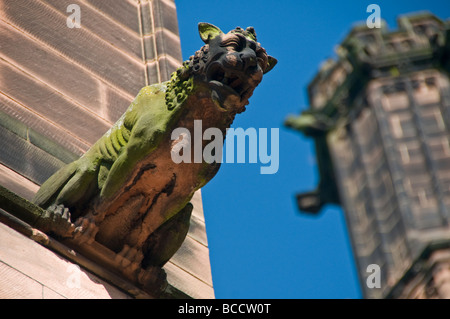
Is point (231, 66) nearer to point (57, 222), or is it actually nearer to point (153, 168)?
point (153, 168)

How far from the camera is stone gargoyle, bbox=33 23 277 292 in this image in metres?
8.14

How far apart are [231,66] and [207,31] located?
48 centimetres

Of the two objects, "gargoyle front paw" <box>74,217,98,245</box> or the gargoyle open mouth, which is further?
"gargoyle front paw" <box>74,217,98,245</box>

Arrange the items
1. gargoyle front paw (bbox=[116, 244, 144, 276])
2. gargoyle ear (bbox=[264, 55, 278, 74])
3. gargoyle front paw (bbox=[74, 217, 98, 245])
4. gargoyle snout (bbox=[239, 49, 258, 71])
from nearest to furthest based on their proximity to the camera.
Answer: gargoyle snout (bbox=[239, 49, 258, 71]) → gargoyle front paw (bbox=[74, 217, 98, 245]) → gargoyle ear (bbox=[264, 55, 278, 74]) → gargoyle front paw (bbox=[116, 244, 144, 276])

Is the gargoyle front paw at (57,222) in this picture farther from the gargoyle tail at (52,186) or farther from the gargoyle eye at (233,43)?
the gargoyle eye at (233,43)

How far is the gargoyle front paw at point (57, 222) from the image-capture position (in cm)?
820

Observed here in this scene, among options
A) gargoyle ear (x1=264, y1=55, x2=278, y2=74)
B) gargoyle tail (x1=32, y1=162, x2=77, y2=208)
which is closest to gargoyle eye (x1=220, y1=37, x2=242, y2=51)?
gargoyle ear (x1=264, y1=55, x2=278, y2=74)

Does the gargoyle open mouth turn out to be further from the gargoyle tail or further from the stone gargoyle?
the gargoyle tail


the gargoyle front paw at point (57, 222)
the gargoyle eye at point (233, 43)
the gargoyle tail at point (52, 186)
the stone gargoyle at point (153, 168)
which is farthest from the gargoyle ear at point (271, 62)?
the gargoyle front paw at point (57, 222)

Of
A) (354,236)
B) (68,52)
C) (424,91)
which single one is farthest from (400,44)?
(68,52)

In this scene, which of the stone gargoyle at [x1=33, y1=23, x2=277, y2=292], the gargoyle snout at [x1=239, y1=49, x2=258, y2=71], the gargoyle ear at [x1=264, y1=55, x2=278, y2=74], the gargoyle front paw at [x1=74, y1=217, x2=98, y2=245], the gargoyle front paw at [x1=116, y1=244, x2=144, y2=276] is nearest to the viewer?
the gargoyle snout at [x1=239, y1=49, x2=258, y2=71]

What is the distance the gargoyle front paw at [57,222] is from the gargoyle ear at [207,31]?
4.84 feet

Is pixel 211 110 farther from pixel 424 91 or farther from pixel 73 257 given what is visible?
pixel 424 91

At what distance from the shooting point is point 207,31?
8398mm
